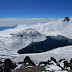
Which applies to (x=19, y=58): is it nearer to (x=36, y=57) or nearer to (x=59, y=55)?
(x=36, y=57)

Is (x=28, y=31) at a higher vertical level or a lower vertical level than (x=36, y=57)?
higher

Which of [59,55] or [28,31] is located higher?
[28,31]

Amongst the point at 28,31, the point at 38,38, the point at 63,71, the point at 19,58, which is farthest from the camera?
the point at 28,31

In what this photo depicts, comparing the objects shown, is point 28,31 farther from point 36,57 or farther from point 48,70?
point 48,70

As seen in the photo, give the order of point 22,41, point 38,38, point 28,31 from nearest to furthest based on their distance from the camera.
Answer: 1. point 22,41
2. point 38,38
3. point 28,31

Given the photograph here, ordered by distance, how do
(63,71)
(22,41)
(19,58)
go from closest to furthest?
(63,71)
(19,58)
(22,41)

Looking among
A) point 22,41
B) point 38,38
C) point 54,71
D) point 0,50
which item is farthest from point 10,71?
point 38,38

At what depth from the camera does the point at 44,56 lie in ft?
290

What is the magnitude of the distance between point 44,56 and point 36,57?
494 centimetres

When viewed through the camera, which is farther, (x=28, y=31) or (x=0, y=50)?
(x=28, y=31)

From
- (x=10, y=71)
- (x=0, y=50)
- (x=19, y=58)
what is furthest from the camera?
(x=0, y=50)

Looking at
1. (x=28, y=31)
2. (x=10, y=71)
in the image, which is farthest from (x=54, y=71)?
→ (x=28, y=31)

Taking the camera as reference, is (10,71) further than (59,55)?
No

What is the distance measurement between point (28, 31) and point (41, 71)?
151 meters
